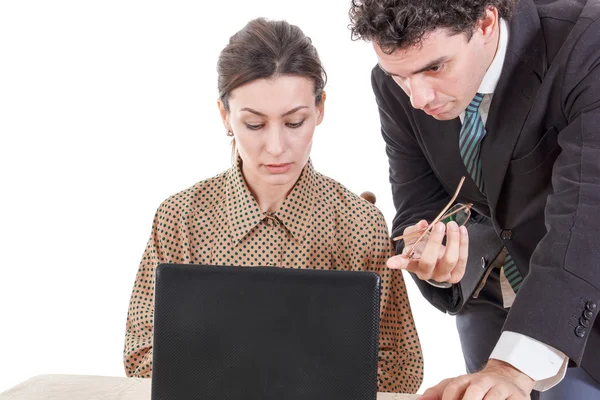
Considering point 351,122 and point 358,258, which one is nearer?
point 358,258

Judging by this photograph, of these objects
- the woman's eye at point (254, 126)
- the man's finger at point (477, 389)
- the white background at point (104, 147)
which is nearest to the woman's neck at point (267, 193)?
the woman's eye at point (254, 126)

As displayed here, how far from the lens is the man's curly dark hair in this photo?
1.68 m

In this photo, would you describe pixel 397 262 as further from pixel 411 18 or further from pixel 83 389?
pixel 83 389

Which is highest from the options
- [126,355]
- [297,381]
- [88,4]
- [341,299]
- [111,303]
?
[88,4]

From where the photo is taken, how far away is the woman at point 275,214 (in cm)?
186

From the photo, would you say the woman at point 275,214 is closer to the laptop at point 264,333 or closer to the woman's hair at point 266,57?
the woman's hair at point 266,57

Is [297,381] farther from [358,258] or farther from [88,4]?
[88,4]

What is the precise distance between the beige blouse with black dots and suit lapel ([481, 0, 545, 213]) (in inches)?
13.4

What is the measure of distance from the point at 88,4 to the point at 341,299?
2365 millimetres

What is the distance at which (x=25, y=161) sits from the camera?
3516 mm

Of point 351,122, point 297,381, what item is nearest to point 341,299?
point 297,381

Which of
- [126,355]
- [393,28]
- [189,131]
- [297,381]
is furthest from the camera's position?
[189,131]

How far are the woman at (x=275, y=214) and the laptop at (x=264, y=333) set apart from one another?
0.44m

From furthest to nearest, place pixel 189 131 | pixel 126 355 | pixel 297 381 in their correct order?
1. pixel 189 131
2. pixel 126 355
3. pixel 297 381
